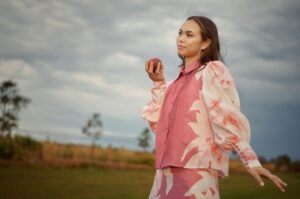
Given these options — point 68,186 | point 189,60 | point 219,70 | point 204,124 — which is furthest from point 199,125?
point 68,186

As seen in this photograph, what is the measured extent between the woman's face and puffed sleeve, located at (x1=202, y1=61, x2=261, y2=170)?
164 mm

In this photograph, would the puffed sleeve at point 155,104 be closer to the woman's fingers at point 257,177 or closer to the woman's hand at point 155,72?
the woman's hand at point 155,72

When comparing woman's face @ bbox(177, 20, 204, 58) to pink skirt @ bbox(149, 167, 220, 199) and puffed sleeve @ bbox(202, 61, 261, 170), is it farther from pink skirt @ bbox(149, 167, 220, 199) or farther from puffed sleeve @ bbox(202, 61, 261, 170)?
pink skirt @ bbox(149, 167, 220, 199)

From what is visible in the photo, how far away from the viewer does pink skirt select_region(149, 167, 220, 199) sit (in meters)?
2.69

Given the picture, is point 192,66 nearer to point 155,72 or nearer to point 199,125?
point 155,72

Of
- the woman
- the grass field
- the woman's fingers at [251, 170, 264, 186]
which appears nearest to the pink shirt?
the woman

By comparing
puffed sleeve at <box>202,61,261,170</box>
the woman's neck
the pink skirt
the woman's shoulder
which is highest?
the woman's neck

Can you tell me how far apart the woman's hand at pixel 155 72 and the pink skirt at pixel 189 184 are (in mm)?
611

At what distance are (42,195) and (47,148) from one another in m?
7.57

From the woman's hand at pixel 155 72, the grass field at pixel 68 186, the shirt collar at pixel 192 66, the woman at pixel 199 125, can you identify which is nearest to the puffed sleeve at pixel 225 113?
the woman at pixel 199 125

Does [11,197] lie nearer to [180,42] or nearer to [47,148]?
[180,42]

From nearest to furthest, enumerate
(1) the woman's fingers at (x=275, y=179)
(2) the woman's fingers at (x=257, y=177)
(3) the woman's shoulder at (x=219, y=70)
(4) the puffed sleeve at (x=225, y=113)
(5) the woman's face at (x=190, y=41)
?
(1) the woman's fingers at (x=275, y=179)
(2) the woman's fingers at (x=257, y=177)
(4) the puffed sleeve at (x=225, y=113)
(3) the woman's shoulder at (x=219, y=70)
(5) the woman's face at (x=190, y=41)

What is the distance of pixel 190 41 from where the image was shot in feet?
9.66

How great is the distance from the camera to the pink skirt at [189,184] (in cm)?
269
